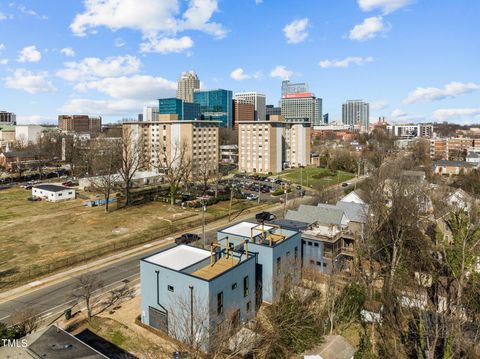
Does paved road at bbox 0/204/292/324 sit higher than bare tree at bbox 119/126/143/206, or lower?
lower

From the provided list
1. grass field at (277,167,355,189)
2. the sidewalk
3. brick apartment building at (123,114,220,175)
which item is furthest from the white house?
grass field at (277,167,355,189)

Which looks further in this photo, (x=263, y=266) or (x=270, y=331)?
(x=263, y=266)

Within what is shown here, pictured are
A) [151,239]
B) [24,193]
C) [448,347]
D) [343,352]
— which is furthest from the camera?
[24,193]

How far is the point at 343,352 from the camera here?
2294 centimetres

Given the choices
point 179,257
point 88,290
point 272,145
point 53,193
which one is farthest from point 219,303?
point 272,145

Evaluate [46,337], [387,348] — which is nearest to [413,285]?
[387,348]

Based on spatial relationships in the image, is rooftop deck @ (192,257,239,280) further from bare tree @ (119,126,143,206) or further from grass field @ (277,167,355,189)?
grass field @ (277,167,355,189)

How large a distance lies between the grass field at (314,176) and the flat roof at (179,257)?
63.4 metres

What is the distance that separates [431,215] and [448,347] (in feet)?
138

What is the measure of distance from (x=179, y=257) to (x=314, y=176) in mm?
82509

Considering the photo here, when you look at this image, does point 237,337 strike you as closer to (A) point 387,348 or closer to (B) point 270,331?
(B) point 270,331

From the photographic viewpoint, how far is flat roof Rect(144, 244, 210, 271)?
2786 cm

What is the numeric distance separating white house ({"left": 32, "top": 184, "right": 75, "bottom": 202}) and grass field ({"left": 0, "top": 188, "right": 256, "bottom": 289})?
6.82 ft

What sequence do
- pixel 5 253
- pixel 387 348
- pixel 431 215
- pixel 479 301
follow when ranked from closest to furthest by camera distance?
pixel 387 348, pixel 479 301, pixel 5 253, pixel 431 215
